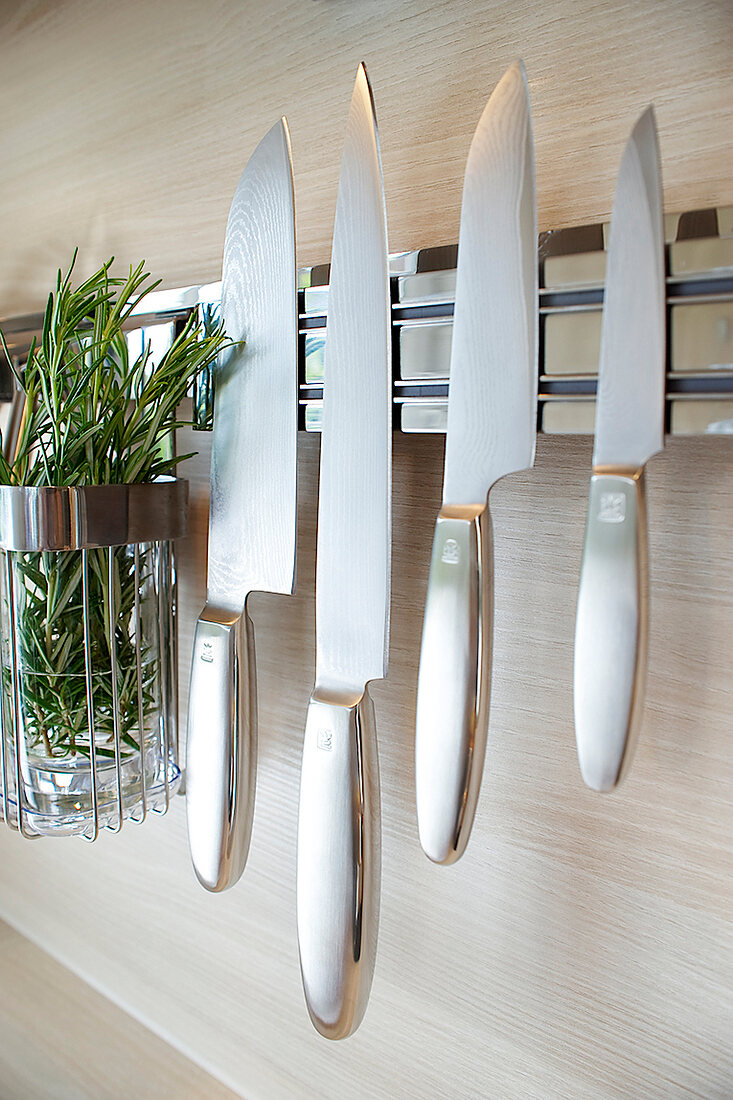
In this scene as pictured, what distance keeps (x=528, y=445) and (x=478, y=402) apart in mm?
28

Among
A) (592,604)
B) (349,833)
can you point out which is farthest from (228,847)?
(592,604)

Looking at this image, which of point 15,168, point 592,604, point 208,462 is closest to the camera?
point 592,604

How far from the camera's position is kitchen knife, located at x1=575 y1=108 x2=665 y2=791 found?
0.30 metres

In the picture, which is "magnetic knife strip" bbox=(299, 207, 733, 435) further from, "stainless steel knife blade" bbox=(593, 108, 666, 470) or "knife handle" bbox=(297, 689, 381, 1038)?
"knife handle" bbox=(297, 689, 381, 1038)

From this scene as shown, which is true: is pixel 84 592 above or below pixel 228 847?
above

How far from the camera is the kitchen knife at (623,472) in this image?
30 cm

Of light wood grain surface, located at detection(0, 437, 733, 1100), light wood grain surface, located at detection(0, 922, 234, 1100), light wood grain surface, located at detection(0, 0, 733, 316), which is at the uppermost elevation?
light wood grain surface, located at detection(0, 0, 733, 316)

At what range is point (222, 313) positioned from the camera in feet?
1.45

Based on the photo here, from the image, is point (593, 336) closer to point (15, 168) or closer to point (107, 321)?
point (107, 321)

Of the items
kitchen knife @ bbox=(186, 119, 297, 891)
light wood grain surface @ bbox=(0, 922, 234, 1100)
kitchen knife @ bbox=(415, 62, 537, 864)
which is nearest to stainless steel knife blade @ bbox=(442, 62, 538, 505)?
kitchen knife @ bbox=(415, 62, 537, 864)

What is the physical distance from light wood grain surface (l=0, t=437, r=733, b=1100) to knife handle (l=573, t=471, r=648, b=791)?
0.07 metres

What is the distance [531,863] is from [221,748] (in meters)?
0.17

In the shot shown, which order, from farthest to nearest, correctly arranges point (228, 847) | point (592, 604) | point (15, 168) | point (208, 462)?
point (15, 168) < point (208, 462) < point (228, 847) < point (592, 604)

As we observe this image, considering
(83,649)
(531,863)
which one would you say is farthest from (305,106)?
(531,863)
